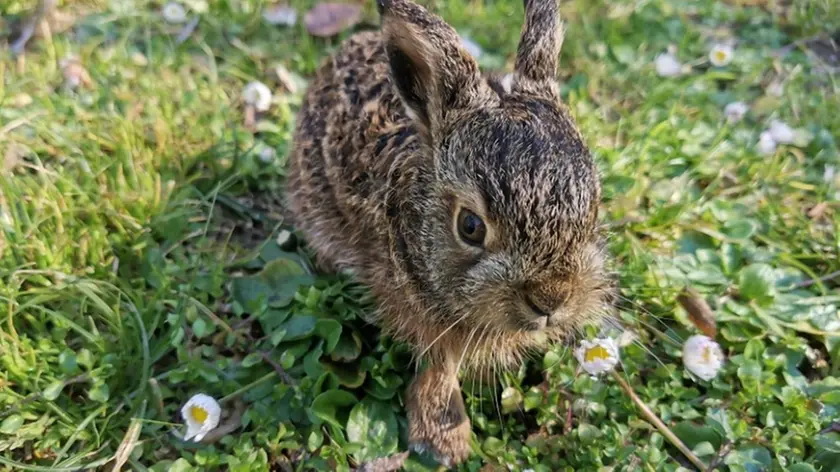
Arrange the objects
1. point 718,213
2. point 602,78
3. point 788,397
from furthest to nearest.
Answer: point 602,78
point 718,213
point 788,397

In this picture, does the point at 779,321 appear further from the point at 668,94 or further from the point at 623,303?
the point at 668,94

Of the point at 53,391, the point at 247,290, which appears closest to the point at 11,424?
the point at 53,391

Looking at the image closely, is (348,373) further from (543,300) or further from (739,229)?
(739,229)

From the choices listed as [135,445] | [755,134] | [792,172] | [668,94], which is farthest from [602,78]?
[135,445]

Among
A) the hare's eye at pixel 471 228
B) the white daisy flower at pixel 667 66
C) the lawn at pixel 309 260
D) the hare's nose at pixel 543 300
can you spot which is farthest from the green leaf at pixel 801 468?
the white daisy flower at pixel 667 66

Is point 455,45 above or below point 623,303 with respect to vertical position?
above

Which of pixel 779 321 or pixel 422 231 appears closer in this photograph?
pixel 422 231

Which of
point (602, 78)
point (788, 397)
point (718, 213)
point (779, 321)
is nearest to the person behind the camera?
point (788, 397)
